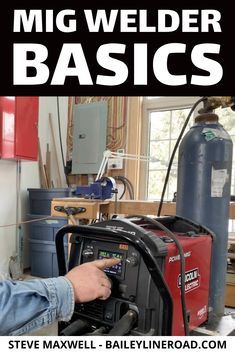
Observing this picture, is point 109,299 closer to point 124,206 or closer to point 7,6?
point 124,206

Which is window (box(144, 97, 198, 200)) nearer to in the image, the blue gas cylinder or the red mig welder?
the blue gas cylinder

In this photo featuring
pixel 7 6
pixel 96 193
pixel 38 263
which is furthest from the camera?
pixel 38 263

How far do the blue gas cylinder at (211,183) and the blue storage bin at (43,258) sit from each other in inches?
83.6

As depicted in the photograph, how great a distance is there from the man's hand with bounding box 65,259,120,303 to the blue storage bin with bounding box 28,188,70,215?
6.82ft

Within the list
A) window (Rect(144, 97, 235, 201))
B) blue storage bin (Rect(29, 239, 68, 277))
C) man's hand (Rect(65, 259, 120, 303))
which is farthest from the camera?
window (Rect(144, 97, 235, 201))

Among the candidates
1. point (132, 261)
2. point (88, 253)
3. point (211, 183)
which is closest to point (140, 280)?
point (132, 261)

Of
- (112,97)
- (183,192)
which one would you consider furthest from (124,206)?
A: (112,97)

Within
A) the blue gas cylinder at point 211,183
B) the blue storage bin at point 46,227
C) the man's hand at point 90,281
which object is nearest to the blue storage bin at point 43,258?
the blue storage bin at point 46,227

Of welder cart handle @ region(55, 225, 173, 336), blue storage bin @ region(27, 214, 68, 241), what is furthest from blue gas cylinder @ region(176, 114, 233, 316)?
blue storage bin @ region(27, 214, 68, 241)

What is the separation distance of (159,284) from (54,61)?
2.00m

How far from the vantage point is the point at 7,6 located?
2.21 m

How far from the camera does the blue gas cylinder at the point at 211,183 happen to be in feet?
3.24

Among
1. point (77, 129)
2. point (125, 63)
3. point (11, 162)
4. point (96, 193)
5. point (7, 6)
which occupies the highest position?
point (7, 6)

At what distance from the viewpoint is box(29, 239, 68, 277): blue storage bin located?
2965 mm
